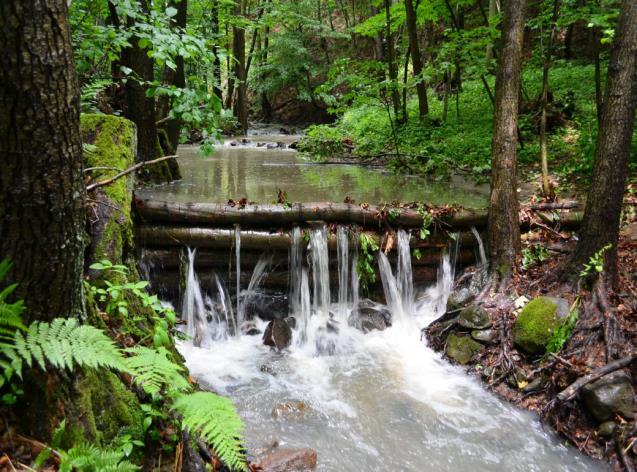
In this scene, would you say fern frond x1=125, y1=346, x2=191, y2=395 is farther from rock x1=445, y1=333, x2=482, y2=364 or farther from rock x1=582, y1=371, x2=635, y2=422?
rock x1=445, y1=333, x2=482, y2=364

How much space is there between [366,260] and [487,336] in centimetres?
216

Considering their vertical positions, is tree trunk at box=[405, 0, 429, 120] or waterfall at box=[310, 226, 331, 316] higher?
tree trunk at box=[405, 0, 429, 120]

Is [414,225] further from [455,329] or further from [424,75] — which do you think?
[424,75]

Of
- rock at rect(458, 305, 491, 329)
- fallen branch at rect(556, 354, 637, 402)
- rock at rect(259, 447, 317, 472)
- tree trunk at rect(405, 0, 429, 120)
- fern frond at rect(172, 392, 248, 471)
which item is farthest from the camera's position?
tree trunk at rect(405, 0, 429, 120)

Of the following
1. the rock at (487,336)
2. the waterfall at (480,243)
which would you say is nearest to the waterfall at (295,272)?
the rock at (487,336)

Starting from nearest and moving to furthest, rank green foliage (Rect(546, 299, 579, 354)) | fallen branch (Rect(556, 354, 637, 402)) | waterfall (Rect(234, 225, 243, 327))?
fallen branch (Rect(556, 354, 637, 402)) < green foliage (Rect(546, 299, 579, 354)) < waterfall (Rect(234, 225, 243, 327))

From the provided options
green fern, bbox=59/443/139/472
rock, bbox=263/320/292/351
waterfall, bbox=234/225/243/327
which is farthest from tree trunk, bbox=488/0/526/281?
green fern, bbox=59/443/139/472

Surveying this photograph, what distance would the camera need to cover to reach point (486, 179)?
10938 millimetres

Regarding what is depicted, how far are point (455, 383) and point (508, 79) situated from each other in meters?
4.18

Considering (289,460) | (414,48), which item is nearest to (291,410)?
(289,460)

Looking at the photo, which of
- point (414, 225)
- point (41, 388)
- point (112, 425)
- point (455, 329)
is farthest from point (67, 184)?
point (414, 225)

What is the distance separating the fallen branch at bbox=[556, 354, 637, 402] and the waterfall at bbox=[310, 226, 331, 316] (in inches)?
136

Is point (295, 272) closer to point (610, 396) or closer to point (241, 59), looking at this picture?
point (610, 396)

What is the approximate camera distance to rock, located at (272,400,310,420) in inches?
191
